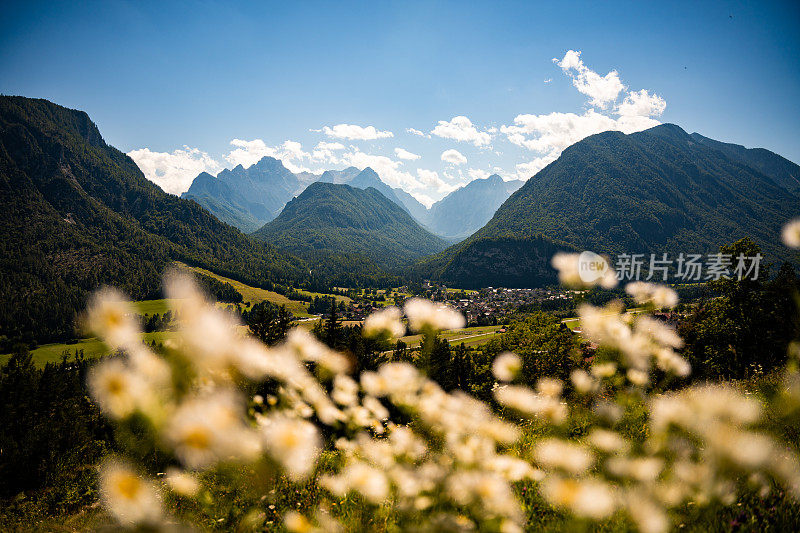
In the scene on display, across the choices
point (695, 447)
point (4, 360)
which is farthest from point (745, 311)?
point (4, 360)

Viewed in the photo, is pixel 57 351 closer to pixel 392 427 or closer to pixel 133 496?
pixel 392 427

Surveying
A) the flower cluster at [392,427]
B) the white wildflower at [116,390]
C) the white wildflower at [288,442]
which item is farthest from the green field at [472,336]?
the white wildflower at [116,390]

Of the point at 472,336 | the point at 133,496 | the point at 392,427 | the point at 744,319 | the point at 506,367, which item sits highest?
the point at 744,319

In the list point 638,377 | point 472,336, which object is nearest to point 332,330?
point 638,377

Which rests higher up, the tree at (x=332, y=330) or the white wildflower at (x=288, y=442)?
the white wildflower at (x=288, y=442)

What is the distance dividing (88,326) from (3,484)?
1583cm

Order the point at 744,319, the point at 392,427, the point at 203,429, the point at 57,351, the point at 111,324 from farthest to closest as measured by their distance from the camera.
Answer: the point at 57,351, the point at 744,319, the point at 392,427, the point at 111,324, the point at 203,429

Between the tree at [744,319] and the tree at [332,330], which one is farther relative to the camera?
the tree at [744,319]

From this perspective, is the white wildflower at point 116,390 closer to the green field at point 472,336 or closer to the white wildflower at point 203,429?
the white wildflower at point 203,429

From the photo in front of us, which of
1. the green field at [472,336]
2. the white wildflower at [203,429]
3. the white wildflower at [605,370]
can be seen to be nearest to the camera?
the white wildflower at [203,429]

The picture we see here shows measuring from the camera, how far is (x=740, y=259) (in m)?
20.1

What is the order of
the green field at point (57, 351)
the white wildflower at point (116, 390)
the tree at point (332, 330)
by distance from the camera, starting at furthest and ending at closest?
the green field at point (57, 351) → the tree at point (332, 330) → the white wildflower at point (116, 390)

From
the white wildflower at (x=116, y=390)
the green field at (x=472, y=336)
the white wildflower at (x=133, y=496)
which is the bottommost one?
the green field at (x=472, y=336)

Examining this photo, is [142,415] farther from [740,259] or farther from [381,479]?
[740,259]
